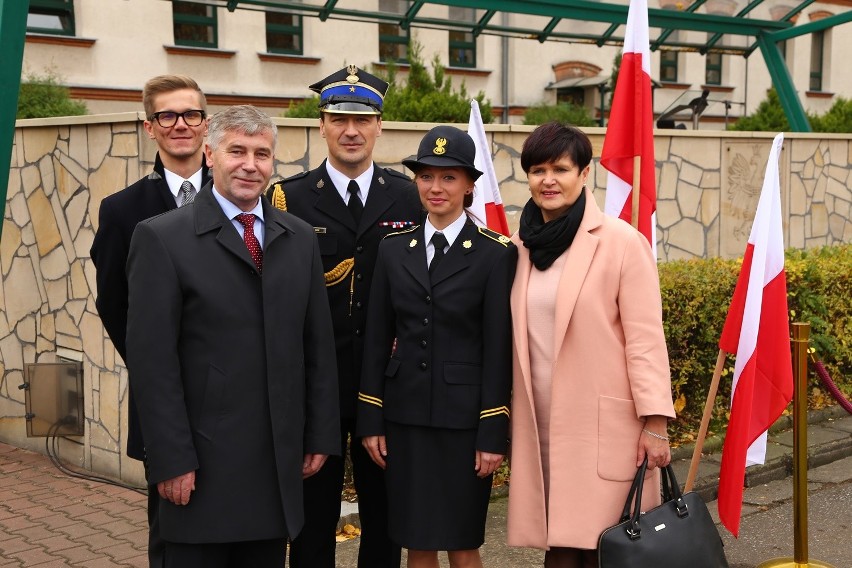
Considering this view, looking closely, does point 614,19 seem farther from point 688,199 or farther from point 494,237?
point 494,237

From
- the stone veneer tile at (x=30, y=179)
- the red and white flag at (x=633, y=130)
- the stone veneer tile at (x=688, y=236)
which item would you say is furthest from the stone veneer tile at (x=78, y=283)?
the stone veneer tile at (x=688, y=236)

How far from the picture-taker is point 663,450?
3176mm

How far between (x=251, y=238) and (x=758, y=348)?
8.05ft

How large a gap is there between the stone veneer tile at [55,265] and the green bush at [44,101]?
799cm

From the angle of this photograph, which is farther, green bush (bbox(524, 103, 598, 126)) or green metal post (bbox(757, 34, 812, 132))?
green bush (bbox(524, 103, 598, 126))

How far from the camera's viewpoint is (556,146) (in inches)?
126

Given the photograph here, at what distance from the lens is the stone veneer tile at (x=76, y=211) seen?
19.0ft

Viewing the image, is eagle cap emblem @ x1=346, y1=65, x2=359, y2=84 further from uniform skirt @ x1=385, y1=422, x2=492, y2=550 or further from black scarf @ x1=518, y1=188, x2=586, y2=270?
uniform skirt @ x1=385, y1=422, x2=492, y2=550

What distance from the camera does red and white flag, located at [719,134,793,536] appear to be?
13.3 ft

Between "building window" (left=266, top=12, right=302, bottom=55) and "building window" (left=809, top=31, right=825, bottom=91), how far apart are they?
17.0 meters

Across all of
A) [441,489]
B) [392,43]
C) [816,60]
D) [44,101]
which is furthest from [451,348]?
[816,60]

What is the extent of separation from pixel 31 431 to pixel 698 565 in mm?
4709

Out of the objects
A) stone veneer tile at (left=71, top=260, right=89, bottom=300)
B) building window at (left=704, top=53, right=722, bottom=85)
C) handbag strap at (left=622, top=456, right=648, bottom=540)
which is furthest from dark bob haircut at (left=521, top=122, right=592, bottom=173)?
building window at (left=704, top=53, right=722, bottom=85)

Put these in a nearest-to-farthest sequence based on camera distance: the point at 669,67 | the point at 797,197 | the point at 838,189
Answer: the point at 797,197
the point at 838,189
the point at 669,67
